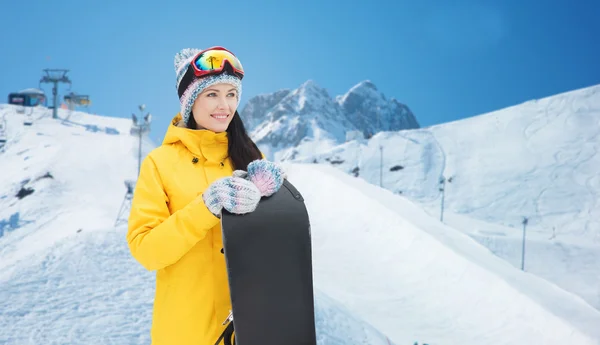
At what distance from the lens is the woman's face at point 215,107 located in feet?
7.41

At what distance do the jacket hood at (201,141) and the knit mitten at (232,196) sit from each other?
423mm

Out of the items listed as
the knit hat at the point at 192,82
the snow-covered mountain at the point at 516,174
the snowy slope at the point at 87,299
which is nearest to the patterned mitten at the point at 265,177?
the knit hat at the point at 192,82

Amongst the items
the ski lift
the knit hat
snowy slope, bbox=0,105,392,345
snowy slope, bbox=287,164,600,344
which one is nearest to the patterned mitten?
the knit hat

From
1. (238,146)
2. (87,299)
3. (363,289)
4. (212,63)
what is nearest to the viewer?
(212,63)

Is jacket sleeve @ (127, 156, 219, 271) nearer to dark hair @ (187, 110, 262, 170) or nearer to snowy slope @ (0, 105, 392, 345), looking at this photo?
dark hair @ (187, 110, 262, 170)

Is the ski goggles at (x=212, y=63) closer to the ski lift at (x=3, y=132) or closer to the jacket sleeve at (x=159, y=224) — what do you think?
the jacket sleeve at (x=159, y=224)

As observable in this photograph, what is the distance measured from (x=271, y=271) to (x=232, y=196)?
40 centimetres

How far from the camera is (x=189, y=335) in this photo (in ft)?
6.97

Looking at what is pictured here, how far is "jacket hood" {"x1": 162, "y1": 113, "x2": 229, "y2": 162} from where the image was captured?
2229mm

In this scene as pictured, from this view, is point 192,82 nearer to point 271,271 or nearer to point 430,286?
point 271,271

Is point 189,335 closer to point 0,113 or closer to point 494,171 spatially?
point 494,171

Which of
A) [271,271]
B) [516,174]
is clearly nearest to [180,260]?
[271,271]

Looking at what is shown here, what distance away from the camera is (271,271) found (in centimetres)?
199

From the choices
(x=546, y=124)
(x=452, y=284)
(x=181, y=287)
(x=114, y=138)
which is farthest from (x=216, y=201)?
(x=546, y=124)
